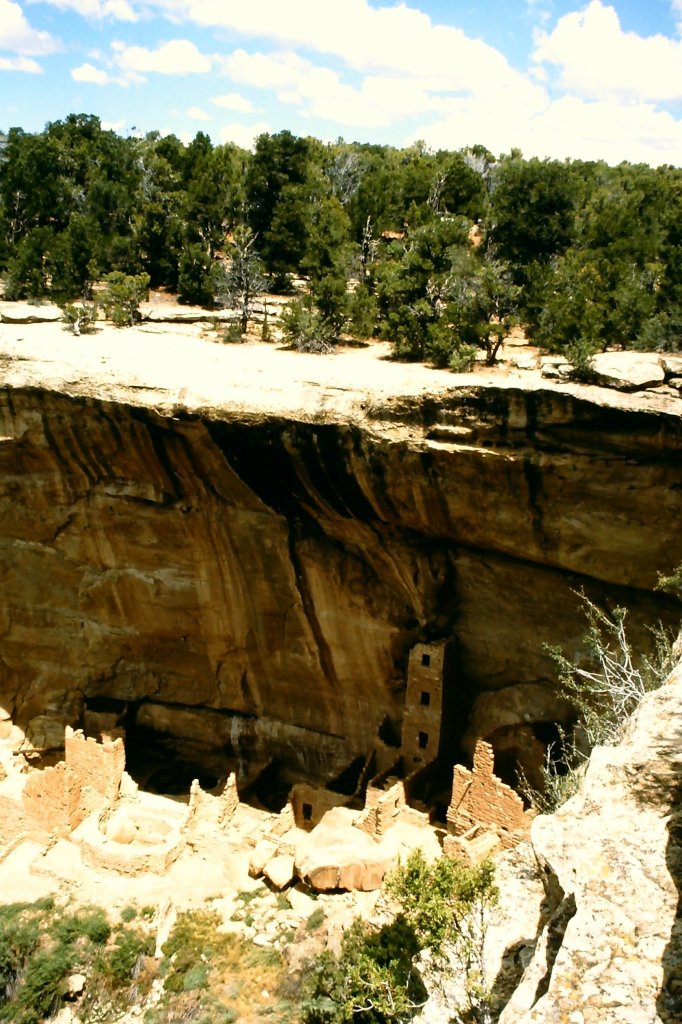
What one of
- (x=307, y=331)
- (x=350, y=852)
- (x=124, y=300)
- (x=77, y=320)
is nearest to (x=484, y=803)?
(x=350, y=852)

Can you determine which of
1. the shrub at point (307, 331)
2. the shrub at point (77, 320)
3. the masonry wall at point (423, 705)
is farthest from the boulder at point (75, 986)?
the shrub at point (307, 331)

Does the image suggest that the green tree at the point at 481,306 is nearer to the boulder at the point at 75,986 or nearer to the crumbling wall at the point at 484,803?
the crumbling wall at the point at 484,803

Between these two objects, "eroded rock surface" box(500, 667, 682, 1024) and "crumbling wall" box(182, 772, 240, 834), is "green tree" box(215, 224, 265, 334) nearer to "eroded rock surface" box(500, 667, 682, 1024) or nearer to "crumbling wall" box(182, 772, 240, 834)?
"crumbling wall" box(182, 772, 240, 834)

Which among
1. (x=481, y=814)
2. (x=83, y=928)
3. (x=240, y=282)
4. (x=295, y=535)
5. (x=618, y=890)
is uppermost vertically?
(x=240, y=282)

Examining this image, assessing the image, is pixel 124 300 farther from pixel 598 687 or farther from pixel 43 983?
pixel 43 983

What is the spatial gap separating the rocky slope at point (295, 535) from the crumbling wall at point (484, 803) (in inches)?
59.9

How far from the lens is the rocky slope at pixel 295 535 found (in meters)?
12.0

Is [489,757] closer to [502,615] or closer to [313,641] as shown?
[502,615]

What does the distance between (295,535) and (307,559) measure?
518 mm

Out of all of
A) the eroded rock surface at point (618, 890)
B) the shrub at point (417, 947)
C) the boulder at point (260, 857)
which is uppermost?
the eroded rock surface at point (618, 890)

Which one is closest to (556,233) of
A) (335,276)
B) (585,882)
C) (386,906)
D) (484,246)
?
(484,246)

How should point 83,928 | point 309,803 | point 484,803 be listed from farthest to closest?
point 309,803, point 484,803, point 83,928

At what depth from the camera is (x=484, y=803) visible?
13211 millimetres

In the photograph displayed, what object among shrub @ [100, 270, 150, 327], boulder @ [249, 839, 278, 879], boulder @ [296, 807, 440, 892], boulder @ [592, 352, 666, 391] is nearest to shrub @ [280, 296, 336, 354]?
shrub @ [100, 270, 150, 327]
